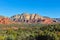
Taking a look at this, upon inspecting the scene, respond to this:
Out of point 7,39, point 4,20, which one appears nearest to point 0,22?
point 4,20

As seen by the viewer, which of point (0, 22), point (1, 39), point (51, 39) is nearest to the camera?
point (51, 39)

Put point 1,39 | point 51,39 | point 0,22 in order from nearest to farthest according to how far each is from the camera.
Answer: point 51,39 → point 1,39 → point 0,22

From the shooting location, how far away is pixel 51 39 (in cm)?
3077

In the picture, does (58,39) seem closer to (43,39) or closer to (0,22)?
(43,39)

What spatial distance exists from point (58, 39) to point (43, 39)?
8.13 ft

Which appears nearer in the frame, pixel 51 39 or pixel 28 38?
pixel 51 39

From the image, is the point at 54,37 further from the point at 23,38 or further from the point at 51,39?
the point at 23,38

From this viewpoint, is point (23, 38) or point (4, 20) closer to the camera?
point (23, 38)

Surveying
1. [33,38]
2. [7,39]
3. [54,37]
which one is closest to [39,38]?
[33,38]

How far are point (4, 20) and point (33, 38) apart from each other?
11968 centimetres

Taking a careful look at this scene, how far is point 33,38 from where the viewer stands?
3397cm

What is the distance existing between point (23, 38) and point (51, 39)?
17.4ft

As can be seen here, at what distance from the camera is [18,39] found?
32656 mm

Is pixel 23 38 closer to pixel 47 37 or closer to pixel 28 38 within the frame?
pixel 28 38
